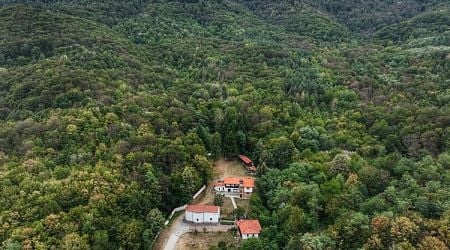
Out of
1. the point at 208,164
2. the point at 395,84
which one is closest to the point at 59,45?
the point at 208,164

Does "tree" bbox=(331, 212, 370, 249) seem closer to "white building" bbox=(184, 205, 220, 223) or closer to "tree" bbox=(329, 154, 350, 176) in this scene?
"tree" bbox=(329, 154, 350, 176)

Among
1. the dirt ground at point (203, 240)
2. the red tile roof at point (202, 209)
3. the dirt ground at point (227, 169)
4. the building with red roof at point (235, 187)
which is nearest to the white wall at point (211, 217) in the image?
the red tile roof at point (202, 209)

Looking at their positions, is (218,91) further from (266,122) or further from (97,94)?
(97,94)

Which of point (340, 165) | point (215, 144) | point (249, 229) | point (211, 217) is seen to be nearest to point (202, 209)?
point (211, 217)

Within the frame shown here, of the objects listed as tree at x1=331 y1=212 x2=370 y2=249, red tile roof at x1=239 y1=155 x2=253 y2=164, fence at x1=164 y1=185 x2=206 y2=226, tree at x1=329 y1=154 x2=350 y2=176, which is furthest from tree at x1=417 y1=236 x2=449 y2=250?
red tile roof at x1=239 y1=155 x2=253 y2=164

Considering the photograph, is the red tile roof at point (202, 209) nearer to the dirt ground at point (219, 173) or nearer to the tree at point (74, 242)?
the dirt ground at point (219, 173)

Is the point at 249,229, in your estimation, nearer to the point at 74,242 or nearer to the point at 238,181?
the point at 238,181
